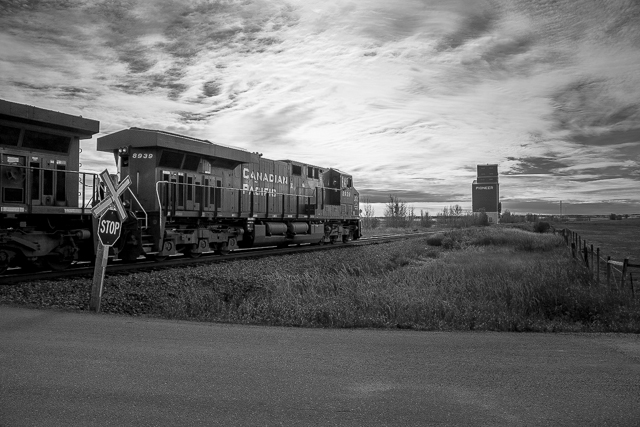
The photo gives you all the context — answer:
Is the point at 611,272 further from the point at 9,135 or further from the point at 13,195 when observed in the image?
the point at 9,135

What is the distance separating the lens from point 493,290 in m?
10.5

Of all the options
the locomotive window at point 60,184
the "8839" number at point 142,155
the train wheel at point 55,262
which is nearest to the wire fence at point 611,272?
the "8839" number at point 142,155

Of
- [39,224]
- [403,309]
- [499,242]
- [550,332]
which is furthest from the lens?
[499,242]

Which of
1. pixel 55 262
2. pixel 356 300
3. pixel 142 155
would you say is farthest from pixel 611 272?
pixel 55 262

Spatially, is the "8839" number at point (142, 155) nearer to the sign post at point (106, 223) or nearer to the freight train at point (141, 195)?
the freight train at point (141, 195)

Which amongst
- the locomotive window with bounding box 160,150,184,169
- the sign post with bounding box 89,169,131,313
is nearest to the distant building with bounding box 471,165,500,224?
the locomotive window with bounding box 160,150,184,169

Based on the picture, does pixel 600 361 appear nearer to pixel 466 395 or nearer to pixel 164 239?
pixel 466 395

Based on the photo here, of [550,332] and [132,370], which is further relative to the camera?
[550,332]

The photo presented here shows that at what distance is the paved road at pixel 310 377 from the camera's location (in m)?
3.96

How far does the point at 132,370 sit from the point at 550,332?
5722mm

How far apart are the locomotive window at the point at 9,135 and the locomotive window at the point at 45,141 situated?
0.69 ft

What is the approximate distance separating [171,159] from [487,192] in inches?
2913

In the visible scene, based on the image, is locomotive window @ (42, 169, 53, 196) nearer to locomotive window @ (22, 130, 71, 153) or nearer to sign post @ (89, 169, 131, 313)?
locomotive window @ (22, 130, 71, 153)

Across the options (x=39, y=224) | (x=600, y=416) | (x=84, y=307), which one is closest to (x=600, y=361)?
(x=600, y=416)
